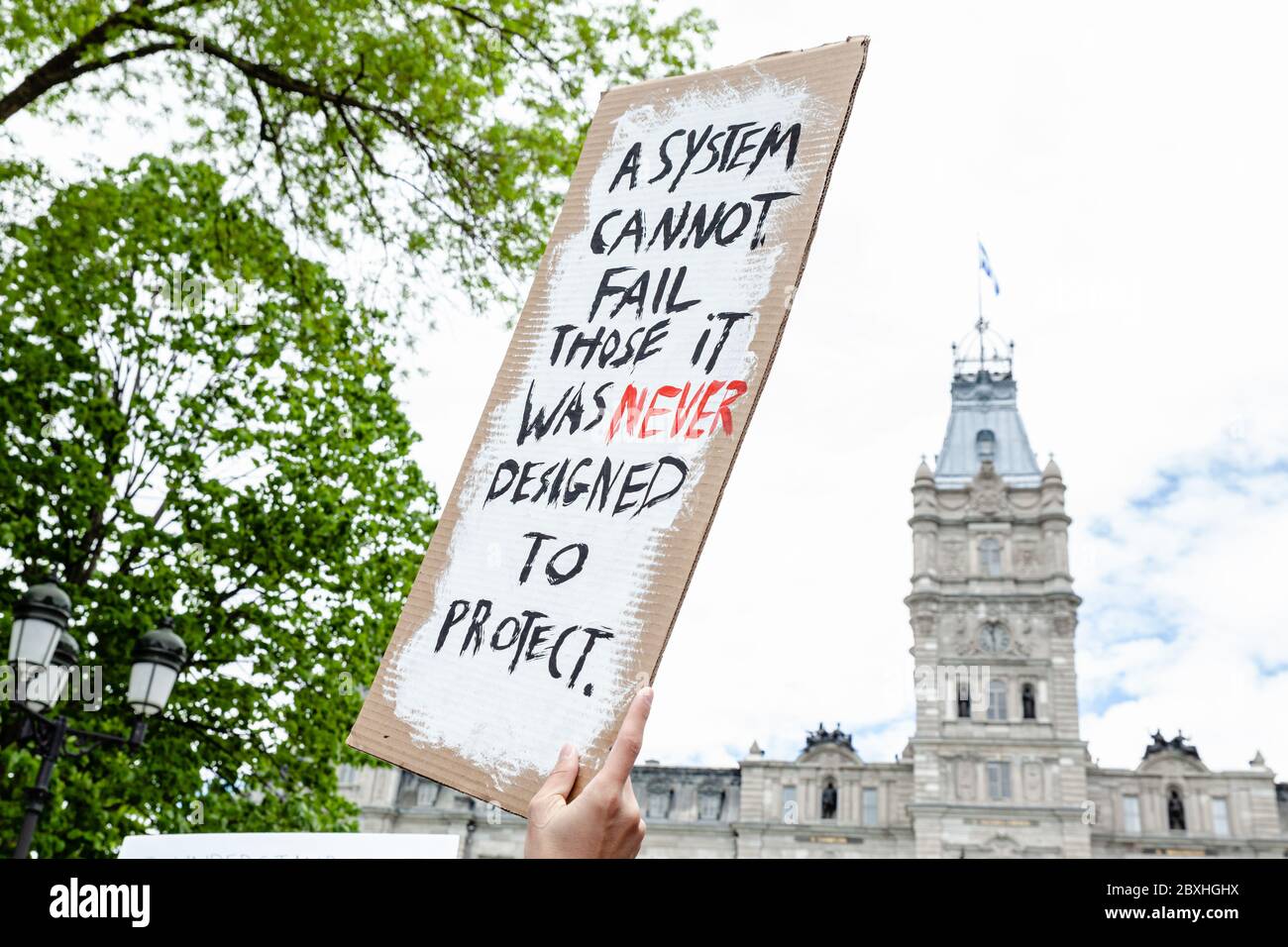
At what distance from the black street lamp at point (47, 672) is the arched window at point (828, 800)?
149 ft

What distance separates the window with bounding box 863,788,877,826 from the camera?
49500mm

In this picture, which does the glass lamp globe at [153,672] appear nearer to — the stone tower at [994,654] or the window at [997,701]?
the stone tower at [994,654]

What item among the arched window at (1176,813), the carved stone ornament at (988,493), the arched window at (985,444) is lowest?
the arched window at (1176,813)

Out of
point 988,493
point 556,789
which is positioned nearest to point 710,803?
point 988,493

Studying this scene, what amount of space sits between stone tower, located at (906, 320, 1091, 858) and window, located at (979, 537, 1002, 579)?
0.05 meters

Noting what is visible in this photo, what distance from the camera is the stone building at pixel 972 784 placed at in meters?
47.4

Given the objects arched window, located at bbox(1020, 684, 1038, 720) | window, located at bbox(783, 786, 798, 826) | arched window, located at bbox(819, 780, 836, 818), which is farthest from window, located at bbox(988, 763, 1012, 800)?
window, located at bbox(783, 786, 798, 826)

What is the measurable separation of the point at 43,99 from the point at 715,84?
9.01 metres

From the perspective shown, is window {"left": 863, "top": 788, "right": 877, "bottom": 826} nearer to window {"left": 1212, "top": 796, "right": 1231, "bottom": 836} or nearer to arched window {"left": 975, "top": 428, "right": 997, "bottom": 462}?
window {"left": 1212, "top": 796, "right": 1231, "bottom": 836}

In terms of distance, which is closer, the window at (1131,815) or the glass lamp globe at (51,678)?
the glass lamp globe at (51,678)

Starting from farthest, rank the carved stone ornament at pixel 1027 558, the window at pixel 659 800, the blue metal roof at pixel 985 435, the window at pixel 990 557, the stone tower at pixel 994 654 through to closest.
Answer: the blue metal roof at pixel 985 435 → the window at pixel 990 557 → the carved stone ornament at pixel 1027 558 → the window at pixel 659 800 → the stone tower at pixel 994 654

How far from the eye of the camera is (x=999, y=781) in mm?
48531

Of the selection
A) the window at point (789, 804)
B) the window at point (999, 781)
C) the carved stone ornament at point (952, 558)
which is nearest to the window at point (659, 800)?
the window at point (789, 804)

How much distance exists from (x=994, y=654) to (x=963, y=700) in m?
3.17
